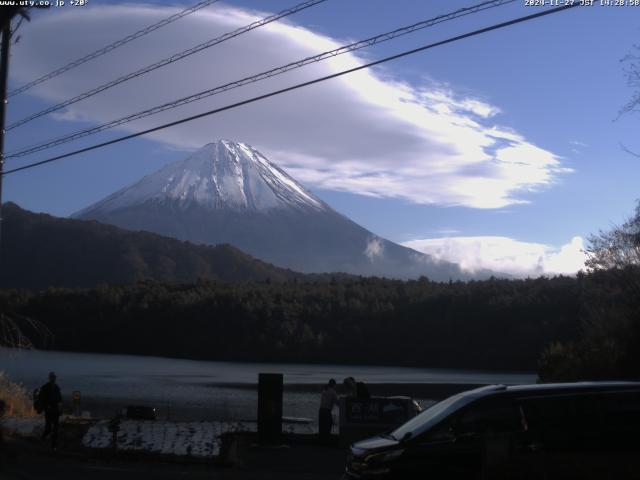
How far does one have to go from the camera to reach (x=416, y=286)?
11956 cm

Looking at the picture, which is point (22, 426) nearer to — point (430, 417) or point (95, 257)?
point (430, 417)

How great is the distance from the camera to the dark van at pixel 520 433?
27.9ft

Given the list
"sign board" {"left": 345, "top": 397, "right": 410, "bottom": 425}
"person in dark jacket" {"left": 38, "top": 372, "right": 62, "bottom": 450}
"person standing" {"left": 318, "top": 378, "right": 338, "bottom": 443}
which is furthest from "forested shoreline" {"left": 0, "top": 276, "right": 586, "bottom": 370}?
"person in dark jacket" {"left": 38, "top": 372, "right": 62, "bottom": 450}

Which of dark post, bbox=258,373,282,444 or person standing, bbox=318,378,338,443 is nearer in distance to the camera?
dark post, bbox=258,373,282,444

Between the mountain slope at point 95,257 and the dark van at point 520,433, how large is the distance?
495ft

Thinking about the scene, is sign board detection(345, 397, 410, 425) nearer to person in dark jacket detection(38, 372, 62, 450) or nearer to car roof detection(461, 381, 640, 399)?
person in dark jacket detection(38, 372, 62, 450)

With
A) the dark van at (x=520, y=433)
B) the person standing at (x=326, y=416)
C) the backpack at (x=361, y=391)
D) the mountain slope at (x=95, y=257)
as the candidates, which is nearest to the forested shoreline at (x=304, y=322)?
the mountain slope at (x=95, y=257)

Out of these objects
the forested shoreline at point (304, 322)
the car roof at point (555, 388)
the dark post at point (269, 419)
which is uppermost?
the forested shoreline at point (304, 322)

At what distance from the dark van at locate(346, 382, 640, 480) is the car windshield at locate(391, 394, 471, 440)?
0.02 m

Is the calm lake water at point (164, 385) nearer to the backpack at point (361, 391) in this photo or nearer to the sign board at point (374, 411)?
the backpack at point (361, 391)

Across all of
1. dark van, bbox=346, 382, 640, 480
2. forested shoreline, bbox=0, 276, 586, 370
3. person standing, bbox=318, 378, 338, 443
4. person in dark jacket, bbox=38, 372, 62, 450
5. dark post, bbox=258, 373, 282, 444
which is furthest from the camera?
forested shoreline, bbox=0, 276, 586, 370

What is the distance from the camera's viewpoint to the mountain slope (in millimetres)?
163500

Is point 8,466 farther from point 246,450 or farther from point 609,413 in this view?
point 609,413

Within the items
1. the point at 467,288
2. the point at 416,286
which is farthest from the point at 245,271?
the point at 467,288
